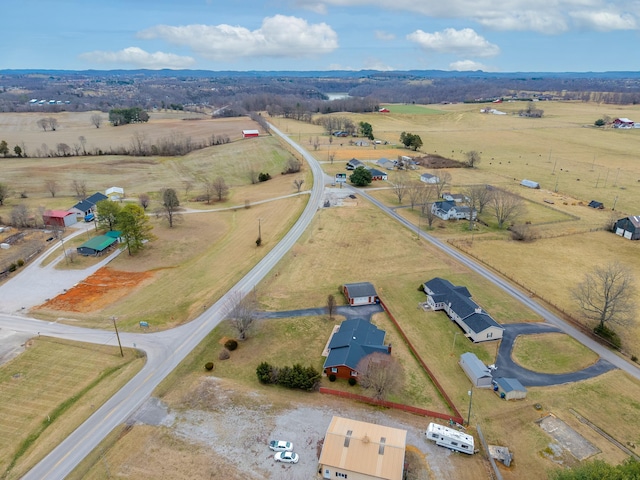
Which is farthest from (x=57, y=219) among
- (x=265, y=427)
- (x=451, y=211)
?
(x=451, y=211)

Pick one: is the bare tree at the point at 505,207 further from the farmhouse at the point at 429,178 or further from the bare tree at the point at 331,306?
the bare tree at the point at 331,306

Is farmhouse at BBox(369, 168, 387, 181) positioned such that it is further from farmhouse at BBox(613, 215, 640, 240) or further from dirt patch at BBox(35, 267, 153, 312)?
dirt patch at BBox(35, 267, 153, 312)

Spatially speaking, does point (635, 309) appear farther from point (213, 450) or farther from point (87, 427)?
point (87, 427)

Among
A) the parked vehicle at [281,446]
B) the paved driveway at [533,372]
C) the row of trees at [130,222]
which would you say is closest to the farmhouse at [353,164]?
the row of trees at [130,222]

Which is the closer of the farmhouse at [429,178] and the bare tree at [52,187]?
the bare tree at [52,187]

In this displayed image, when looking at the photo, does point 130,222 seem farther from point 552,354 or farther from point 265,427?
point 552,354

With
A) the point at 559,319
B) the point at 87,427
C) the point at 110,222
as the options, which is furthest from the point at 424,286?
the point at 110,222
